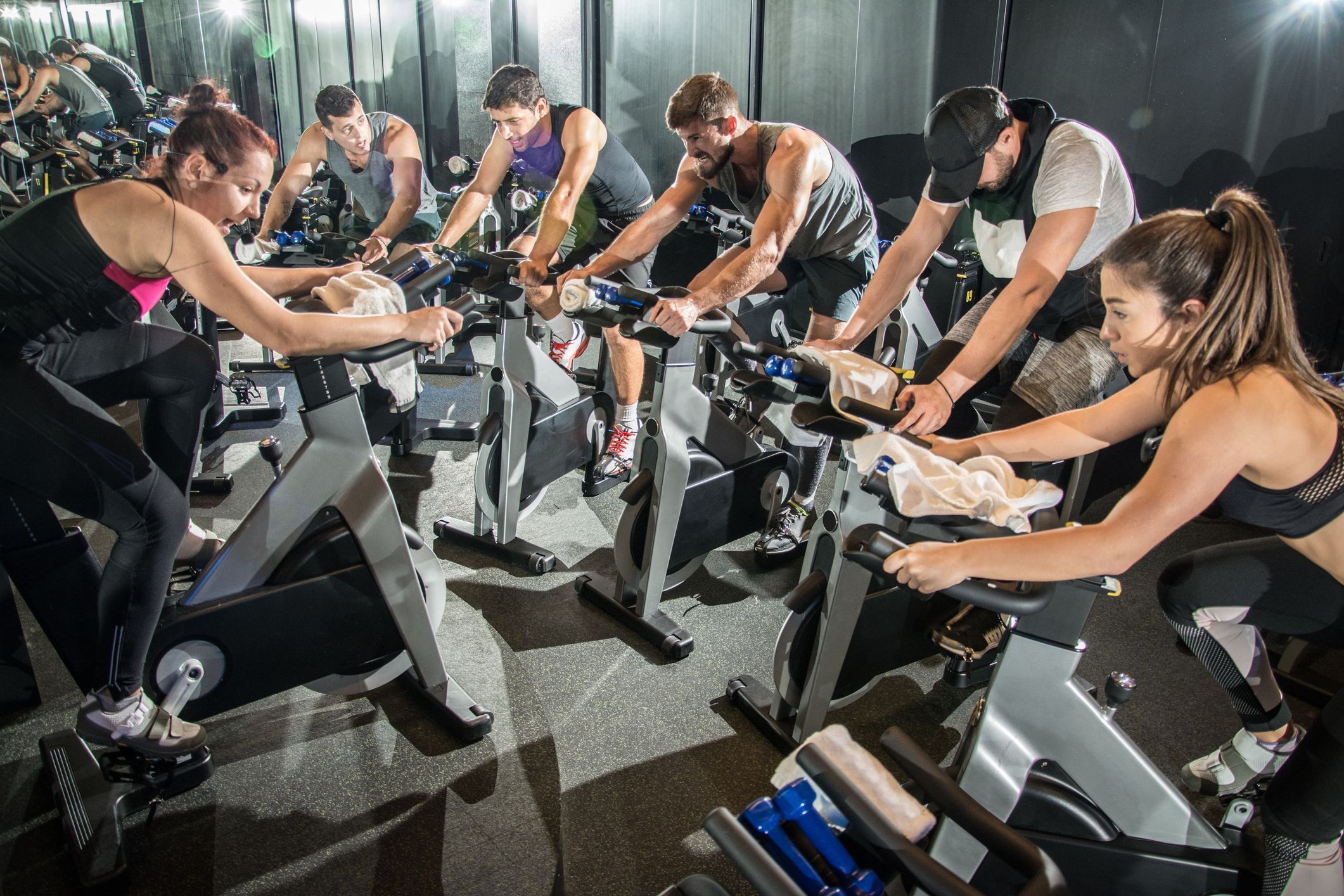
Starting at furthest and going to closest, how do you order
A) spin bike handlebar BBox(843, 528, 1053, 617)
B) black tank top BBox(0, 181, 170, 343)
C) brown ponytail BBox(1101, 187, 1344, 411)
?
black tank top BBox(0, 181, 170, 343)
brown ponytail BBox(1101, 187, 1344, 411)
spin bike handlebar BBox(843, 528, 1053, 617)

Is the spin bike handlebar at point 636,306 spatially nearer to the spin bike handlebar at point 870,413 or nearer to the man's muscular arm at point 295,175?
the spin bike handlebar at point 870,413

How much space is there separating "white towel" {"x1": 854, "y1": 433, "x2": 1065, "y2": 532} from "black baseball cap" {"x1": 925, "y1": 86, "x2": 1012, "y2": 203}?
103cm

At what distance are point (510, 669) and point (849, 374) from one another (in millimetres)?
1246

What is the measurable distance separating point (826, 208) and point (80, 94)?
2252 millimetres

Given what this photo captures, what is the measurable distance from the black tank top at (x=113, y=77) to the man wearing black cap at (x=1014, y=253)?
84.4 inches

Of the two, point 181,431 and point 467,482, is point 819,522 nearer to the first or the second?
point 181,431

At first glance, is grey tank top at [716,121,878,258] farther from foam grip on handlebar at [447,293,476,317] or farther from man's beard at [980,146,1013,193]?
foam grip on handlebar at [447,293,476,317]

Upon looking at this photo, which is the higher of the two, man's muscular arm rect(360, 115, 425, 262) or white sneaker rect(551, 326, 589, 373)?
man's muscular arm rect(360, 115, 425, 262)

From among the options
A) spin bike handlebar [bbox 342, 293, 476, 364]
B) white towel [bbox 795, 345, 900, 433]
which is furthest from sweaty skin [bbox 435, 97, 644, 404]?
white towel [bbox 795, 345, 900, 433]

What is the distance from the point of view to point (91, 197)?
1515 millimetres

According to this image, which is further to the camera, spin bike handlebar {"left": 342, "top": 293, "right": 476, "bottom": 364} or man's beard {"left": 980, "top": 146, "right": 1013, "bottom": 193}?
man's beard {"left": 980, "top": 146, "right": 1013, "bottom": 193}

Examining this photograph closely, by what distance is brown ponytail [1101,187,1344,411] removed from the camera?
1.18 metres

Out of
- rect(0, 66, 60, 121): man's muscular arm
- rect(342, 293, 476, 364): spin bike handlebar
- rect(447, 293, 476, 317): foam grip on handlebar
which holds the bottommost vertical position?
rect(342, 293, 476, 364): spin bike handlebar

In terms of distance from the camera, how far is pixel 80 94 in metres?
2.20
